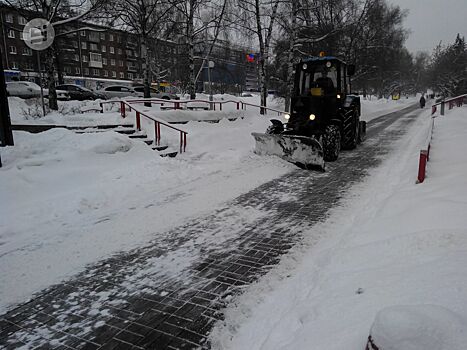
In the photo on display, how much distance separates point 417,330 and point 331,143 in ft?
27.9

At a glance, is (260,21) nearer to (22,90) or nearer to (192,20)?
(192,20)

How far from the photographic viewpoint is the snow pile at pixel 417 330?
175 centimetres

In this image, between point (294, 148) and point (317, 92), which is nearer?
point (294, 148)

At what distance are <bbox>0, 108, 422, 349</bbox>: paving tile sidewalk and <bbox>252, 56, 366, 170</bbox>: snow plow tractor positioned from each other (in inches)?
156

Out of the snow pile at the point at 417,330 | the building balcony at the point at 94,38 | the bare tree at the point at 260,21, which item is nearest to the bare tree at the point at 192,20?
the bare tree at the point at 260,21

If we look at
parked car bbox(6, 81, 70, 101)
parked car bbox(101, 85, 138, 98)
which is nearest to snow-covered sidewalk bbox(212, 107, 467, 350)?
parked car bbox(6, 81, 70, 101)

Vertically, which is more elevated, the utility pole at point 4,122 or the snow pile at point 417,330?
the utility pole at point 4,122

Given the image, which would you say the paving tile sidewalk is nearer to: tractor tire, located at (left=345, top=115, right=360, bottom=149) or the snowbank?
the snowbank

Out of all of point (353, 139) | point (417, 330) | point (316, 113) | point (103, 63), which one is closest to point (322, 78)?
point (316, 113)

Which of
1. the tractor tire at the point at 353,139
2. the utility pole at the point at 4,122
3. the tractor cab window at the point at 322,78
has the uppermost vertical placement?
the tractor cab window at the point at 322,78

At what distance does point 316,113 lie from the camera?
10555 millimetres

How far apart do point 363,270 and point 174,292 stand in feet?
6.30

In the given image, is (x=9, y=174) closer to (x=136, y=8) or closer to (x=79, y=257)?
(x=79, y=257)

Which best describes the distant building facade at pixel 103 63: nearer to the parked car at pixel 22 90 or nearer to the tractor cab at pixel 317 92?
the parked car at pixel 22 90
